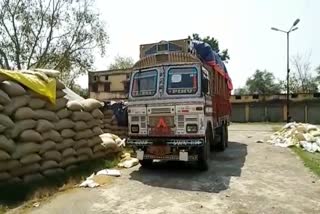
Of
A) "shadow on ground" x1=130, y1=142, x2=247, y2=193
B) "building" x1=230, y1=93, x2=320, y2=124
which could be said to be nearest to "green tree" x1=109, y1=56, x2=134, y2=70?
"building" x1=230, y1=93, x2=320, y2=124

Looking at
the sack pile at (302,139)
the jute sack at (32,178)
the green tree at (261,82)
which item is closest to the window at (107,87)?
the sack pile at (302,139)

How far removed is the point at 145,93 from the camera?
30.0ft

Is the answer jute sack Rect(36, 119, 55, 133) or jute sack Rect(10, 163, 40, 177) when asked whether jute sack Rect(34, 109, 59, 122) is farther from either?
jute sack Rect(10, 163, 40, 177)

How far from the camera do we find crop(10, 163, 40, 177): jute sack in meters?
7.41

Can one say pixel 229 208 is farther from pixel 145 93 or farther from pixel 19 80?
pixel 19 80

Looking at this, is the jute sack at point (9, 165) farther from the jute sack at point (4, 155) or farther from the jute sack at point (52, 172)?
the jute sack at point (52, 172)

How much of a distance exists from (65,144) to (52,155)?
53 centimetres

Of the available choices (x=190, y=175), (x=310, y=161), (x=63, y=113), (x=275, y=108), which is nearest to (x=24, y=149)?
(x=63, y=113)

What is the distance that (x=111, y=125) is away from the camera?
1433 cm

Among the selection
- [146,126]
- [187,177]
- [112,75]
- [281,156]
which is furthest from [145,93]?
[112,75]

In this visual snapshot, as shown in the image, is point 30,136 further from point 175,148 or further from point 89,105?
point 175,148

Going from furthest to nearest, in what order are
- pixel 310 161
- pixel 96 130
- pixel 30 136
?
pixel 310 161 → pixel 96 130 → pixel 30 136

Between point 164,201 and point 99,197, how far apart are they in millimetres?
1178

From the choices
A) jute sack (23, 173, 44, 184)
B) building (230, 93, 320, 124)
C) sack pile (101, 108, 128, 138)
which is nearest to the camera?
jute sack (23, 173, 44, 184)
